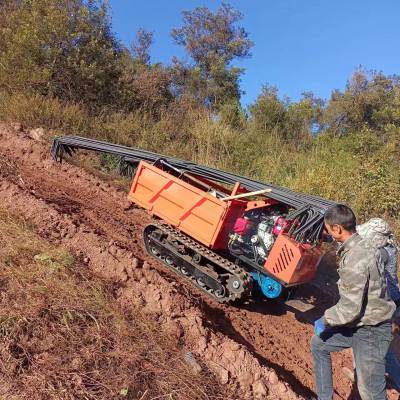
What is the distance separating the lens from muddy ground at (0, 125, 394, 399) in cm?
425

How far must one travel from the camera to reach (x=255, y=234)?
225 inches

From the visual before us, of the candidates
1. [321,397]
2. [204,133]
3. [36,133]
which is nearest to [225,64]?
[204,133]

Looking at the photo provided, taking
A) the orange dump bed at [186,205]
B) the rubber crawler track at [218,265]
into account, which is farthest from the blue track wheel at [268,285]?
the orange dump bed at [186,205]

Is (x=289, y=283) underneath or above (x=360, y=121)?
underneath

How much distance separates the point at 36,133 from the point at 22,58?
2.92 metres

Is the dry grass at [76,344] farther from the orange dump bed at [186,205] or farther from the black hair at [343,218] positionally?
the black hair at [343,218]

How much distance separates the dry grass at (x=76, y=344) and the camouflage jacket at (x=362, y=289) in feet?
4.34

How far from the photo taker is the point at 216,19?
26719 millimetres

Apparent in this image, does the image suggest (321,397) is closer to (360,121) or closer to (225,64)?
(360,121)

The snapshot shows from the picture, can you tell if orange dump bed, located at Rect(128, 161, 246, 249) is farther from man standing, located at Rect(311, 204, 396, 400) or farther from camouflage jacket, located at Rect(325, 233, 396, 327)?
camouflage jacket, located at Rect(325, 233, 396, 327)

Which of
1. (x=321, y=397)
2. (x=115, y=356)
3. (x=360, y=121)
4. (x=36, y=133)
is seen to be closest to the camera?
(x=115, y=356)

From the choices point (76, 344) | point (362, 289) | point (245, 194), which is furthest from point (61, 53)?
point (362, 289)

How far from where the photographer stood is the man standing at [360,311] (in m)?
3.45

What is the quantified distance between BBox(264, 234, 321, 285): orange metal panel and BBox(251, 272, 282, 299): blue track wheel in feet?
1.04
